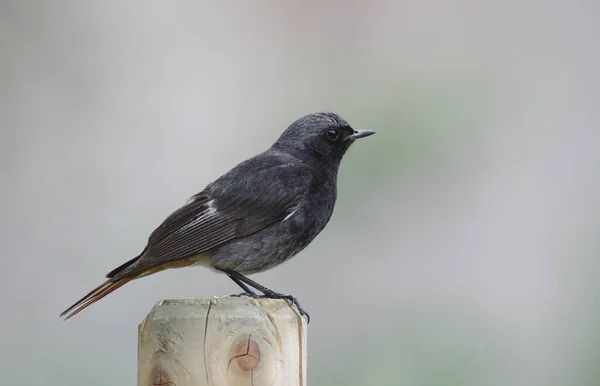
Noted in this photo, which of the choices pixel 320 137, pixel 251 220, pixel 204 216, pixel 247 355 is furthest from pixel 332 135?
pixel 247 355

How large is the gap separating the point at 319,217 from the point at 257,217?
0.35 metres

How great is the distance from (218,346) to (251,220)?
1909 mm

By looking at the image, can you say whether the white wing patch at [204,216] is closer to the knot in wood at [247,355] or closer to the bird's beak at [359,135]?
the bird's beak at [359,135]

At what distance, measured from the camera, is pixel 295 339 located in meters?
2.44

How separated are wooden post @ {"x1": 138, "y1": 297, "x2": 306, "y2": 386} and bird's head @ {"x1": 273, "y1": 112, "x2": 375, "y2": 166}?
2.35 meters

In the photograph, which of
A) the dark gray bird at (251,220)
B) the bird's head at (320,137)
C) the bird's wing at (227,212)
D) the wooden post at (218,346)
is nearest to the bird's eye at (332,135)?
the bird's head at (320,137)

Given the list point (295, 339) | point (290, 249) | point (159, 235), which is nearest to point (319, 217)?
point (290, 249)

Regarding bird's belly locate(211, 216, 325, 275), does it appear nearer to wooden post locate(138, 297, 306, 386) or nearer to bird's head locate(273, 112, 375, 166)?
bird's head locate(273, 112, 375, 166)

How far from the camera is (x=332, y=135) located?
4750mm

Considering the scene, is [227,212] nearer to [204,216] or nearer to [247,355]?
[204,216]

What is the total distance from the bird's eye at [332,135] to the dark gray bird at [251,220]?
220 mm

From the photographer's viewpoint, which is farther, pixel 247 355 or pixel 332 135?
pixel 332 135

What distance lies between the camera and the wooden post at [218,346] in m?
2.28

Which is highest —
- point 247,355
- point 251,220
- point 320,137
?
point 320,137
